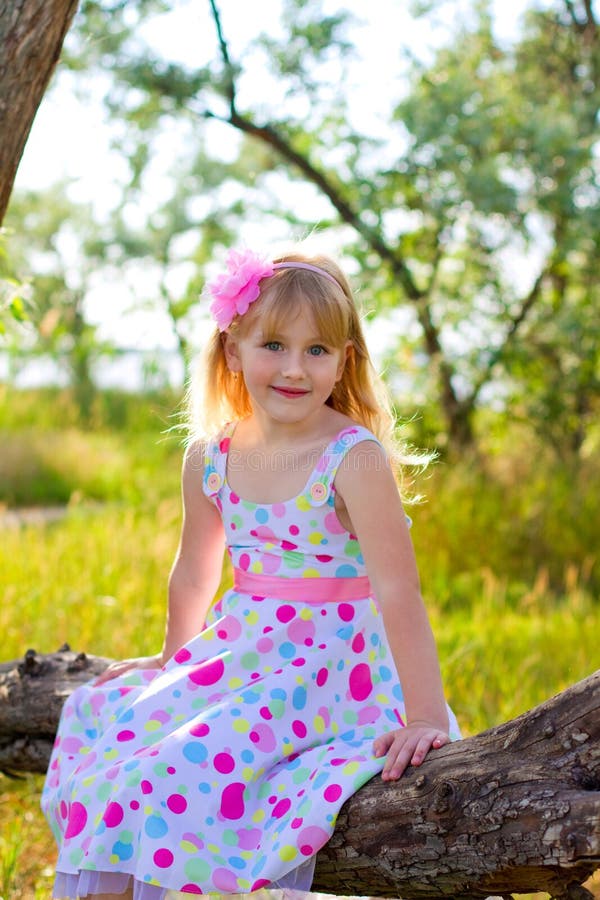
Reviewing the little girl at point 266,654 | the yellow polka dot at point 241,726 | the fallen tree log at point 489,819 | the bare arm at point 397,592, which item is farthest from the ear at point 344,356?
the fallen tree log at point 489,819

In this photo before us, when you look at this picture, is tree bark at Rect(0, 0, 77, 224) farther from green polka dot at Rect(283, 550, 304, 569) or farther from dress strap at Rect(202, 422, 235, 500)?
green polka dot at Rect(283, 550, 304, 569)

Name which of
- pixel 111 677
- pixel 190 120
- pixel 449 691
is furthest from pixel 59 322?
pixel 111 677

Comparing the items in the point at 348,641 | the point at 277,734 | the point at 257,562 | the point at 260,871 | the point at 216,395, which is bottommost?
the point at 260,871

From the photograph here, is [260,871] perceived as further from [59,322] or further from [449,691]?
[59,322]

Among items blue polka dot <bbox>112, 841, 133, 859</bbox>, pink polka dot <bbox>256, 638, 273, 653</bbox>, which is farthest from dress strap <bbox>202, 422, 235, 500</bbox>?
blue polka dot <bbox>112, 841, 133, 859</bbox>

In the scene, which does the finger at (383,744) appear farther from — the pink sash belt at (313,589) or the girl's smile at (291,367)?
the girl's smile at (291,367)

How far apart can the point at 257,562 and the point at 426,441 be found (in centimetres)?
554

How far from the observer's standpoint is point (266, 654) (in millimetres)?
2338

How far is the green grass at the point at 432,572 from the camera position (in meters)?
4.00

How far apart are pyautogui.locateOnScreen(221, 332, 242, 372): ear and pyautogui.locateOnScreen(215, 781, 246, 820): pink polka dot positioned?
3.23ft

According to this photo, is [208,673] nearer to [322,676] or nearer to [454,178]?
[322,676]

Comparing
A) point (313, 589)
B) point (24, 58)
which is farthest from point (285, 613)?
point (24, 58)

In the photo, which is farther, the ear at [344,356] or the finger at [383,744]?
the ear at [344,356]

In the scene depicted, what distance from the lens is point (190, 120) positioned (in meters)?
7.00
